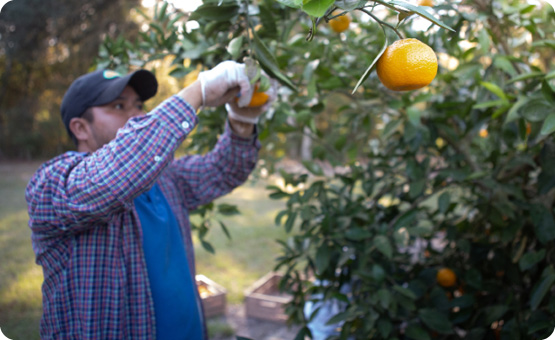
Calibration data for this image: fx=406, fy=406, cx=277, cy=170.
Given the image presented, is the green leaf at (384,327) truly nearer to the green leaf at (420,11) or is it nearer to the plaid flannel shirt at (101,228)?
the plaid flannel shirt at (101,228)

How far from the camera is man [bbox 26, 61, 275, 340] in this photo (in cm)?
96

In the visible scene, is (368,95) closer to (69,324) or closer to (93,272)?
(93,272)

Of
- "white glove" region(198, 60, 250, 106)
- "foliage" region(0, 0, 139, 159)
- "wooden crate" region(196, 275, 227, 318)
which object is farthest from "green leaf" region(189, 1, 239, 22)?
"foliage" region(0, 0, 139, 159)

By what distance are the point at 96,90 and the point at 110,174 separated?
368 millimetres

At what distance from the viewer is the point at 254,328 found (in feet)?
8.94

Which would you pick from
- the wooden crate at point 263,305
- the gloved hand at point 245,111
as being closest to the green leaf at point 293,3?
the gloved hand at point 245,111

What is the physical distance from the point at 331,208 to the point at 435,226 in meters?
0.54

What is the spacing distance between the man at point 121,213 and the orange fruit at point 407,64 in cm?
44

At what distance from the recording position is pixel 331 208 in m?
1.40

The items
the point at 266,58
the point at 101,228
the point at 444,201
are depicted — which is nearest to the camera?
the point at 266,58

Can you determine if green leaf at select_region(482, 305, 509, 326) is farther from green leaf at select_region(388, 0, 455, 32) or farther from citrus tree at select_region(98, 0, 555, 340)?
green leaf at select_region(388, 0, 455, 32)

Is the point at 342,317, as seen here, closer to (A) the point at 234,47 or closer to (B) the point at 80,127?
(A) the point at 234,47

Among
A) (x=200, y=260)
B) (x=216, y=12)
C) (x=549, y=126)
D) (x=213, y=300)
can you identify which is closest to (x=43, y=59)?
(x=200, y=260)

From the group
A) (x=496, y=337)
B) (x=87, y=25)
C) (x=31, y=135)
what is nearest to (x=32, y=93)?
(x=31, y=135)
